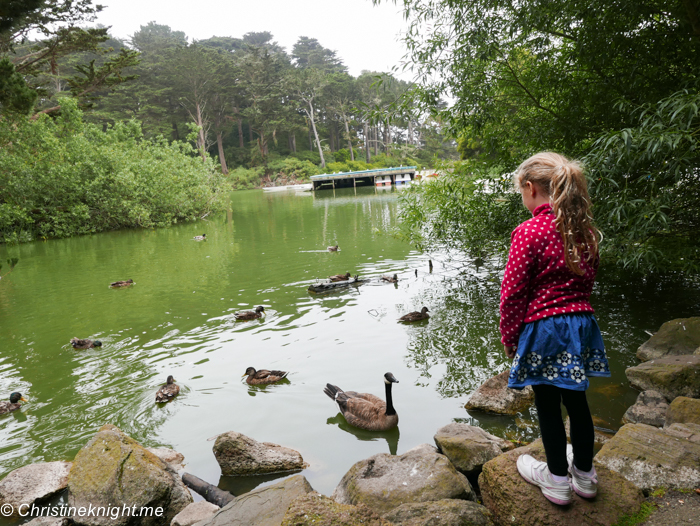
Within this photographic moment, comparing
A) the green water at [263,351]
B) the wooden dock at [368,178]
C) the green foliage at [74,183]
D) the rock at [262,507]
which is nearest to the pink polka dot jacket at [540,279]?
the rock at [262,507]

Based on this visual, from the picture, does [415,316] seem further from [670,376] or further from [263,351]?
[670,376]

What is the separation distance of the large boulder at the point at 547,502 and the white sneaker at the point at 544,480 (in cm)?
5

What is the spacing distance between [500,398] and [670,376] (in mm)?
1818

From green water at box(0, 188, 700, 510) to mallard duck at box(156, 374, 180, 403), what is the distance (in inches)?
4.4

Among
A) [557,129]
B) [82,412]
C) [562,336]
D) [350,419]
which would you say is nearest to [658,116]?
[557,129]

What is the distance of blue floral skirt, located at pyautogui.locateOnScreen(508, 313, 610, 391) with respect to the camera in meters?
2.62

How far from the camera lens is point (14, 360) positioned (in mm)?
7777

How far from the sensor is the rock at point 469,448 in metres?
3.88

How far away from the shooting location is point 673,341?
232 inches

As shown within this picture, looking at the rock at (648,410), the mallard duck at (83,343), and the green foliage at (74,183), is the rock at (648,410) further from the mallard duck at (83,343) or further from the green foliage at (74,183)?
the green foliage at (74,183)

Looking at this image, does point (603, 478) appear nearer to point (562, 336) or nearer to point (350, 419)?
point (562, 336)

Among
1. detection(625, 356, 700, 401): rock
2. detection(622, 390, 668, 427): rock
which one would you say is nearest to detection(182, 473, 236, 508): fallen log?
detection(622, 390, 668, 427): rock

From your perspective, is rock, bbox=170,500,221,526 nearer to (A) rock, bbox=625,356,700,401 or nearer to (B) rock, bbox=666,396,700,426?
(B) rock, bbox=666,396,700,426

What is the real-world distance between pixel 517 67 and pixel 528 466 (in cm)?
742
